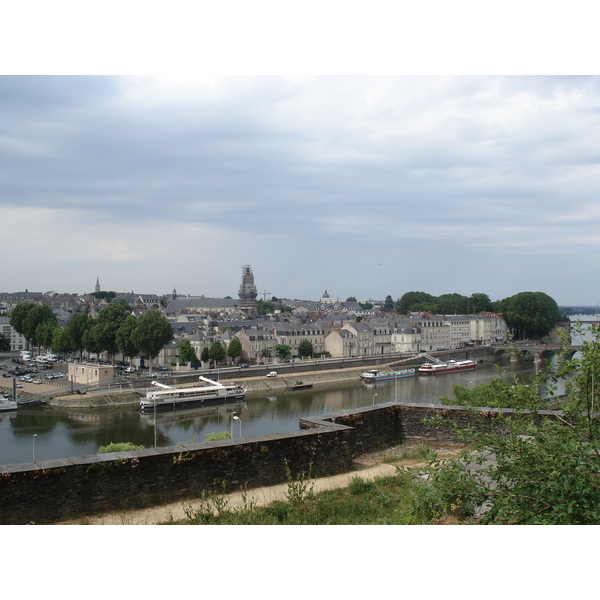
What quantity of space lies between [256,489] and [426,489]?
238cm

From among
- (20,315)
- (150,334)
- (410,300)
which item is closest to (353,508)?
(150,334)

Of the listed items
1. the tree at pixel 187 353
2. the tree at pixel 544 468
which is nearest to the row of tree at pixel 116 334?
the tree at pixel 187 353

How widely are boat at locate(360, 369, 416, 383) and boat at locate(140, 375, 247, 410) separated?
9769 millimetres

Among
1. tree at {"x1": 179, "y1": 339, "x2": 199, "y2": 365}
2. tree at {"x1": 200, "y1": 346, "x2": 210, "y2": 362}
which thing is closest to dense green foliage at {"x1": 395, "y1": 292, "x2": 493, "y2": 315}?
tree at {"x1": 200, "y1": 346, "x2": 210, "y2": 362}

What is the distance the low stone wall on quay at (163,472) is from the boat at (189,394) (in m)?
20.5

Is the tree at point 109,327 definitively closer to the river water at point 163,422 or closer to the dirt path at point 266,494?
the river water at point 163,422

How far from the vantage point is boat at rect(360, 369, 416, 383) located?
36844mm

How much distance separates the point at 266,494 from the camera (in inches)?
206

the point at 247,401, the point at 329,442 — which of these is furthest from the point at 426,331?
the point at 329,442

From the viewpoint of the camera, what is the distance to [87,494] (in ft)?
15.5

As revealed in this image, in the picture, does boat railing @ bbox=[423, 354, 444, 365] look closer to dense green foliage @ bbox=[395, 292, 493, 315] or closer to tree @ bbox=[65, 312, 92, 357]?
dense green foliage @ bbox=[395, 292, 493, 315]

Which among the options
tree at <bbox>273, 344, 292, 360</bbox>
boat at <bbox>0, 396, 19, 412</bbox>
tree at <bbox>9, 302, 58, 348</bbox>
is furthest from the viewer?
tree at <bbox>273, 344, 292, 360</bbox>

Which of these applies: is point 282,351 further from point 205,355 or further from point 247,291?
point 247,291

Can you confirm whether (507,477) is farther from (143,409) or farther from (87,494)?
(143,409)
